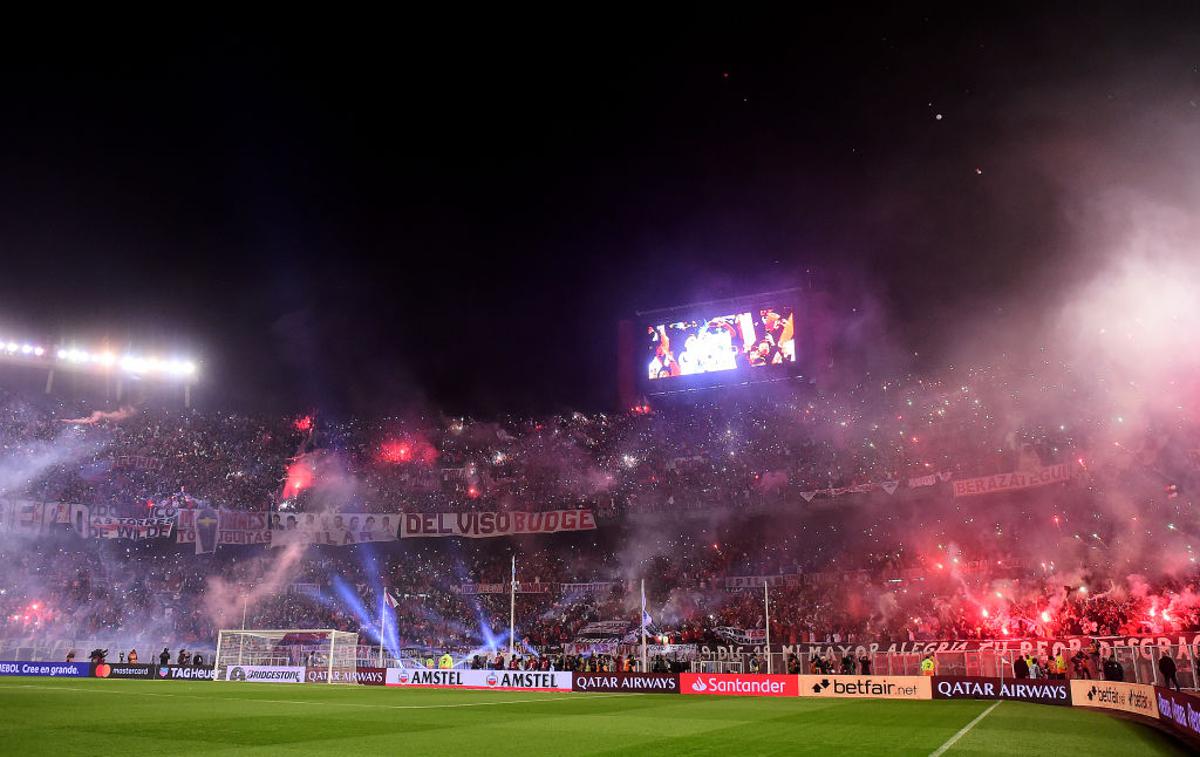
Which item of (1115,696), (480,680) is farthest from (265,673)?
(1115,696)

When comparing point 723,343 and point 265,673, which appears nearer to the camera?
point 265,673

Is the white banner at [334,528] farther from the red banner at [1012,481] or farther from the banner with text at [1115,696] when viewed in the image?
the banner with text at [1115,696]

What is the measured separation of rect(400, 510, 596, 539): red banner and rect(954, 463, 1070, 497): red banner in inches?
754

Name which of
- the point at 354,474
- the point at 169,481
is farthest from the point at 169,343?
the point at 354,474

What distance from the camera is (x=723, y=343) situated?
1853 inches

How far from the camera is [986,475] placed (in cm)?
3656

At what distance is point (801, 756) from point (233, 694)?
19.6m

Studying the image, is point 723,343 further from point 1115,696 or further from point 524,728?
point 524,728

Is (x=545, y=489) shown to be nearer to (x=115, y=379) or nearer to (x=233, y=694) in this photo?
(x=233, y=694)

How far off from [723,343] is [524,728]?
111 feet

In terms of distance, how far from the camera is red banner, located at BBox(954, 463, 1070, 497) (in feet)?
113

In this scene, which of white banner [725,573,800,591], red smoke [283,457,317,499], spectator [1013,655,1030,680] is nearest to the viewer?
spectator [1013,655,1030,680]

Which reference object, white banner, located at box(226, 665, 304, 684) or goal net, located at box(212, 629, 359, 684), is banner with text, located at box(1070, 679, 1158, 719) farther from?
white banner, located at box(226, 665, 304, 684)

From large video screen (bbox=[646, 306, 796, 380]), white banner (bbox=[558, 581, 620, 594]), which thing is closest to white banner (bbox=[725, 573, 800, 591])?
white banner (bbox=[558, 581, 620, 594])
